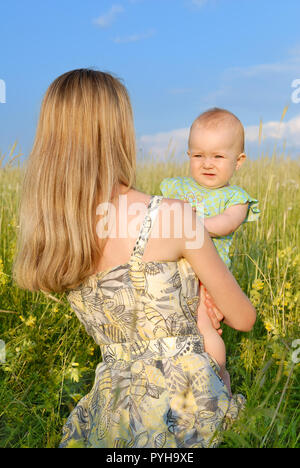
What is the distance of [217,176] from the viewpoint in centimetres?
222

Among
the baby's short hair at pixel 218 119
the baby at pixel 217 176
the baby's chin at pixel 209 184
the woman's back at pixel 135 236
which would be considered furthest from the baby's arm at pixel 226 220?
the woman's back at pixel 135 236

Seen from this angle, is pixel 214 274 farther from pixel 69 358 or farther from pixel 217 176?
pixel 69 358

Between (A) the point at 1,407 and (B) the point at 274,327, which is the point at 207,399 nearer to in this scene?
(B) the point at 274,327

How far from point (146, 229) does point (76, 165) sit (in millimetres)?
302

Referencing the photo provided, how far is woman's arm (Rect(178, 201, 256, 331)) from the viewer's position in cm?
157

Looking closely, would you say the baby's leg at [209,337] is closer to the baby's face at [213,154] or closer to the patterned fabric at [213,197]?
the patterned fabric at [213,197]

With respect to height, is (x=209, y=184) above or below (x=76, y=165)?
below

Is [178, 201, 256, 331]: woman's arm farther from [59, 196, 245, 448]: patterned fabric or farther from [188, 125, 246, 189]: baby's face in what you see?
[188, 125, 246, 189]: baby's face

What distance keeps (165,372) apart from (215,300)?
1.02 ft

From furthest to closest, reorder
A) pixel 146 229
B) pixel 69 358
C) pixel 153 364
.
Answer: pixel 69 358, pixel 153 364, pixel 146 229

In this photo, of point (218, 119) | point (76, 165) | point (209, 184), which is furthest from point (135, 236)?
point (218, 119)

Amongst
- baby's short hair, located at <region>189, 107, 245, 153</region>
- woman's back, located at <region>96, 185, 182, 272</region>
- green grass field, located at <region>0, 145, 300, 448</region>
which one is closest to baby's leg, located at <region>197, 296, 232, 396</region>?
green grass field, located at <region>0, 145, 300, 448</region>

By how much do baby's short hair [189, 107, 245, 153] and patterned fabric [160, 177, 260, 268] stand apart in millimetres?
255

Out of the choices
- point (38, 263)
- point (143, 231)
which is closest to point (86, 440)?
point (38, 263)
